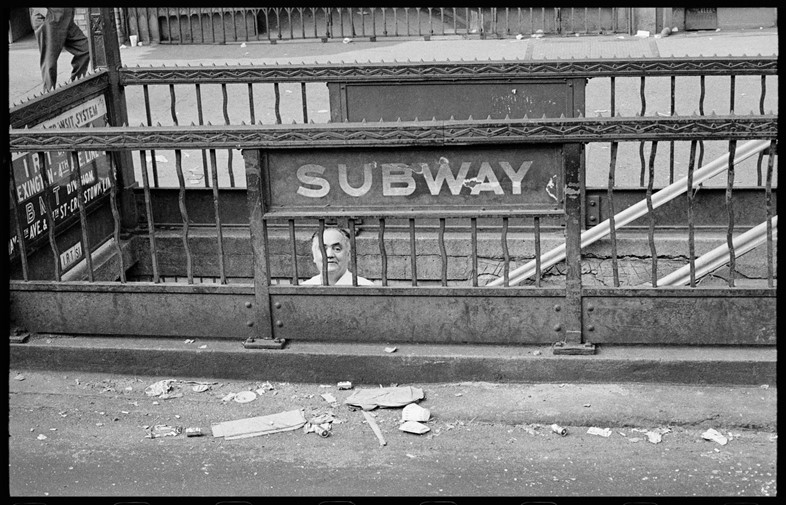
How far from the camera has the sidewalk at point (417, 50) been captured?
16.2m

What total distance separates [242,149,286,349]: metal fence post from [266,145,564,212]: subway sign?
7 centimetres

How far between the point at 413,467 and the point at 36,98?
3599 mm

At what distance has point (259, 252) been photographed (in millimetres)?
6008

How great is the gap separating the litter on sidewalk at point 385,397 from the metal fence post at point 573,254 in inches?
31.0

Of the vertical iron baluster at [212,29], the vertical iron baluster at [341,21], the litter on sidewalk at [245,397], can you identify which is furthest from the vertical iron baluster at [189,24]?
the litter on sidewalk at [245,397]

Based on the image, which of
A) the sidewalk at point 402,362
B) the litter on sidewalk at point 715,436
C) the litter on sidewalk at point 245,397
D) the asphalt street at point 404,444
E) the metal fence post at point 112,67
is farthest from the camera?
the metal fence post at point 112,67

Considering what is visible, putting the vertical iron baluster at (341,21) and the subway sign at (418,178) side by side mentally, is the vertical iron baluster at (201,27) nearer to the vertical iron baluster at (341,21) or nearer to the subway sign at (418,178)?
the vertical iron baluster at (341,21)

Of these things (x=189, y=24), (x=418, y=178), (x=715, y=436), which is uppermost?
(x=418, y=178)

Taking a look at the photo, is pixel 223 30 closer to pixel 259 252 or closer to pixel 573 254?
pixel 259 252

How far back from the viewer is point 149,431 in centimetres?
569

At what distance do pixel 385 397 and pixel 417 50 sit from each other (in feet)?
39.6

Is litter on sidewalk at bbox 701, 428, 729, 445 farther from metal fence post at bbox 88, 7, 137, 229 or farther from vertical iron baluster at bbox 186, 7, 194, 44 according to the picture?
vertical iron baluster at bbox 186, 7, 194, 44

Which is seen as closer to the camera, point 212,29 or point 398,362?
point 398,362

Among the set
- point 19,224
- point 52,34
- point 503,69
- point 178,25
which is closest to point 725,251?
point 503,69
